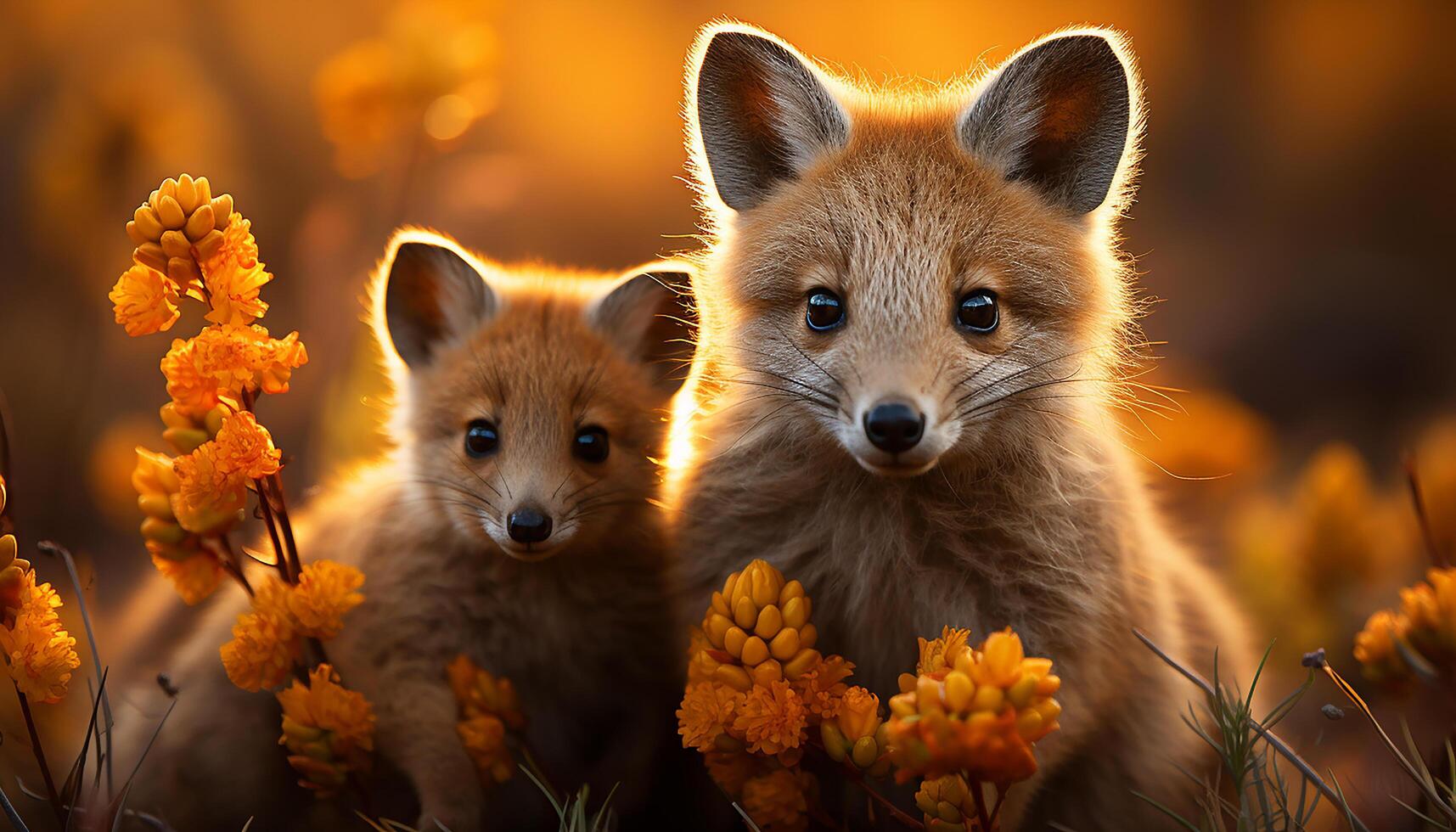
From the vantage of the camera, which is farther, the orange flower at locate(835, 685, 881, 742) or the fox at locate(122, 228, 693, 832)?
the fox at locate(122, 228, 693, 832)

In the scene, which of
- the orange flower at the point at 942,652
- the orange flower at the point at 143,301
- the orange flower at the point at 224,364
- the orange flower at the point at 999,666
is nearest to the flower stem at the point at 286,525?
the orange flower at the point at 224,364

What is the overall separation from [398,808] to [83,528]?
143cm

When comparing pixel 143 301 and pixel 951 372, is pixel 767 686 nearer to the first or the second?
pixel 951 372

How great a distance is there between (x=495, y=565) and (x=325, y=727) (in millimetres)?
571

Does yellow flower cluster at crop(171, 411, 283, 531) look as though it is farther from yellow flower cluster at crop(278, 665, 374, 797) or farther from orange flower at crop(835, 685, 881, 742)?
orange flower at crop(835, 685, 881, 742)

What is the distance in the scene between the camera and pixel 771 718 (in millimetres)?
1621

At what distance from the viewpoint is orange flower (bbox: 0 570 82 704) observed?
158 cm

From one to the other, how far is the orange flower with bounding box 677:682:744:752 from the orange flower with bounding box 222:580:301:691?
0.62 metres

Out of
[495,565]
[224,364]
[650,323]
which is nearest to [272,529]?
[224,364]

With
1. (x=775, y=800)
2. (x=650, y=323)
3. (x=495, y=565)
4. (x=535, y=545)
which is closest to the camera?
(x=775, y=800)

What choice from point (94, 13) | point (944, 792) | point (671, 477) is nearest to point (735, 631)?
point (944, 792)

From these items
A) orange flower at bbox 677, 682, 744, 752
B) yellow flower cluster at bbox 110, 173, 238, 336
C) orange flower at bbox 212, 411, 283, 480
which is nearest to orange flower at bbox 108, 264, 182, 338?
yellow flower cluster at bbox 110, 173, 238, 336

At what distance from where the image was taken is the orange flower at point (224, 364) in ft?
5.53

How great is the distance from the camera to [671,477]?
233 cm
